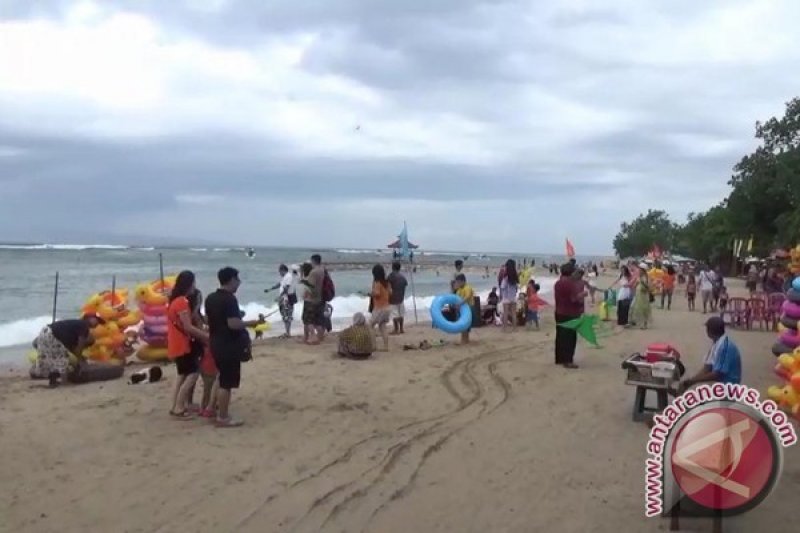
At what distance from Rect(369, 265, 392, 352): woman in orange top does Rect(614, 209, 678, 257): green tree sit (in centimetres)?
7277

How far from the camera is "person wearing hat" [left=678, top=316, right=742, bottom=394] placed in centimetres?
546

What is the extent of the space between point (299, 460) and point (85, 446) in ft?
5.72

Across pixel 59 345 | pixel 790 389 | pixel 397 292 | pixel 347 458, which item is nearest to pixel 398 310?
pixel 397 292

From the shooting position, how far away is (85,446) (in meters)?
5.75

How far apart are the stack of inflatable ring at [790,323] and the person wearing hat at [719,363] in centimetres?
246

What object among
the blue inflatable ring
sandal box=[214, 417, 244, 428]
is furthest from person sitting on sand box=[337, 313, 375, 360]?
sandal box=[214, 417, 244, 428]

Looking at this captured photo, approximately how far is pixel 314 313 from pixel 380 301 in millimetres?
1163

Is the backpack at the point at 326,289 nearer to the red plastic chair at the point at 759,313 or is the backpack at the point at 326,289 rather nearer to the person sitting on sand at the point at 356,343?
the person sitting on sand at the point at 356,343

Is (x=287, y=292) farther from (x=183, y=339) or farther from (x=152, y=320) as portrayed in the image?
(x=183, y=339)

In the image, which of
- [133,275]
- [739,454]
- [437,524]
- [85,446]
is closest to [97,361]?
[85,446]

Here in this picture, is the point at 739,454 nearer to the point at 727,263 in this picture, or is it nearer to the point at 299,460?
the point at 299,460

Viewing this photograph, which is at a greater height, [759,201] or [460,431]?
[759,201]

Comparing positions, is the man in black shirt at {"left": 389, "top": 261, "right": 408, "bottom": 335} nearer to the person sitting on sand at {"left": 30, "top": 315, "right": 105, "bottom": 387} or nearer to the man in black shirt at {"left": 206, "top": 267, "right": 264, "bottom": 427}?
the person sitting on sand at {"left": 30, "top": 315, "right": 105, "bottom": 387}

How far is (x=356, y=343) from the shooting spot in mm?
10062
